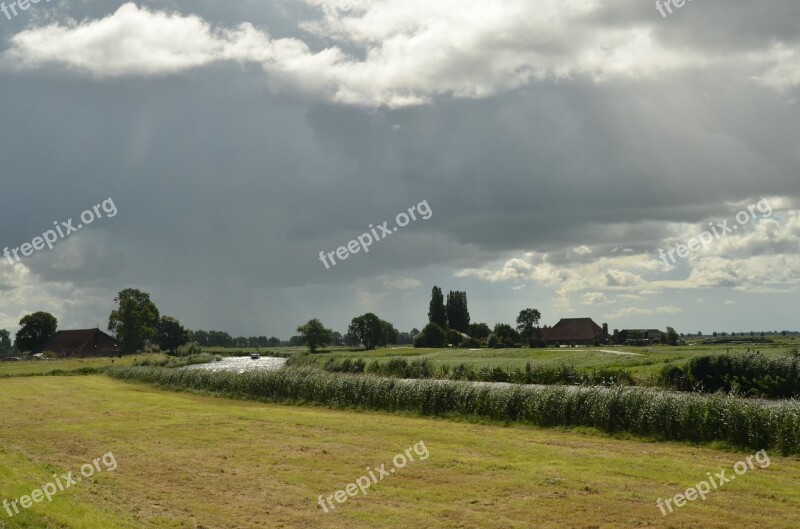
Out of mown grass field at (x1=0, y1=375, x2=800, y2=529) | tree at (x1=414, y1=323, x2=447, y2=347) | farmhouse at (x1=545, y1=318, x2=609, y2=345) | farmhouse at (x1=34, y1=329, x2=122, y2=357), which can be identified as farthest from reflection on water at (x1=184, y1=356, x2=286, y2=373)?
farmhouse at (x1=545, y1=318, x2=609, y2=345)

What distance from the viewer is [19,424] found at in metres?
37.0

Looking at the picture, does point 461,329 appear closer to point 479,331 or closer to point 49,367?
point 479,331

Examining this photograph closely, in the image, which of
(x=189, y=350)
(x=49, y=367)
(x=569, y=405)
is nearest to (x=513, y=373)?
(x=569, y=405)

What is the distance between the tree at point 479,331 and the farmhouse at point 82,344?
75.5 meters

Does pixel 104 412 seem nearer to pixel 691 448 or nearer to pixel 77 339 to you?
pixel 691 448

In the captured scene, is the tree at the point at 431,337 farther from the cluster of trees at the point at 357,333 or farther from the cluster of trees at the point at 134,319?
the cluster of trees at the point at 134,319

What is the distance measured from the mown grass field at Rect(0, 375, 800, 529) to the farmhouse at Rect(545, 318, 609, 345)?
129m

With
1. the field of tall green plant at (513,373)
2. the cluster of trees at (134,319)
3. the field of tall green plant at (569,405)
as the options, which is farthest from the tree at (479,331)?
the field of tall green plant at (569,405)

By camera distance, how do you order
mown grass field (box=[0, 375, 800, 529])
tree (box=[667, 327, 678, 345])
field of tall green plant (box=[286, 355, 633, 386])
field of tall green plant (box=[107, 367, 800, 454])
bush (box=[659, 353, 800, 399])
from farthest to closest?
tree (box=[667, 327, 678, 345]), field of tall green plant (box=[286, 355, 633, 386]), bush (box=[659, 353, 800, 399]), field of tall green plant (box=[107, 367, 800, 454]), mown grass field (box=[0, 375, 800, 529])

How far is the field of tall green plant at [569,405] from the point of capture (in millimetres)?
27453

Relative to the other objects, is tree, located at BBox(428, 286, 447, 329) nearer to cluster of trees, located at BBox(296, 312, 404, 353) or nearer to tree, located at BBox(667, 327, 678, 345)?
cluster of trees, located at BBox(296, 312, 404, 353)

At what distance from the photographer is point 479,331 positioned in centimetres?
16100

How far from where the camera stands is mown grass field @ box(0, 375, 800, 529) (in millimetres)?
17766

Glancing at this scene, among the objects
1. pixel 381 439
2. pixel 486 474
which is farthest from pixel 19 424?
pixel 486 474
